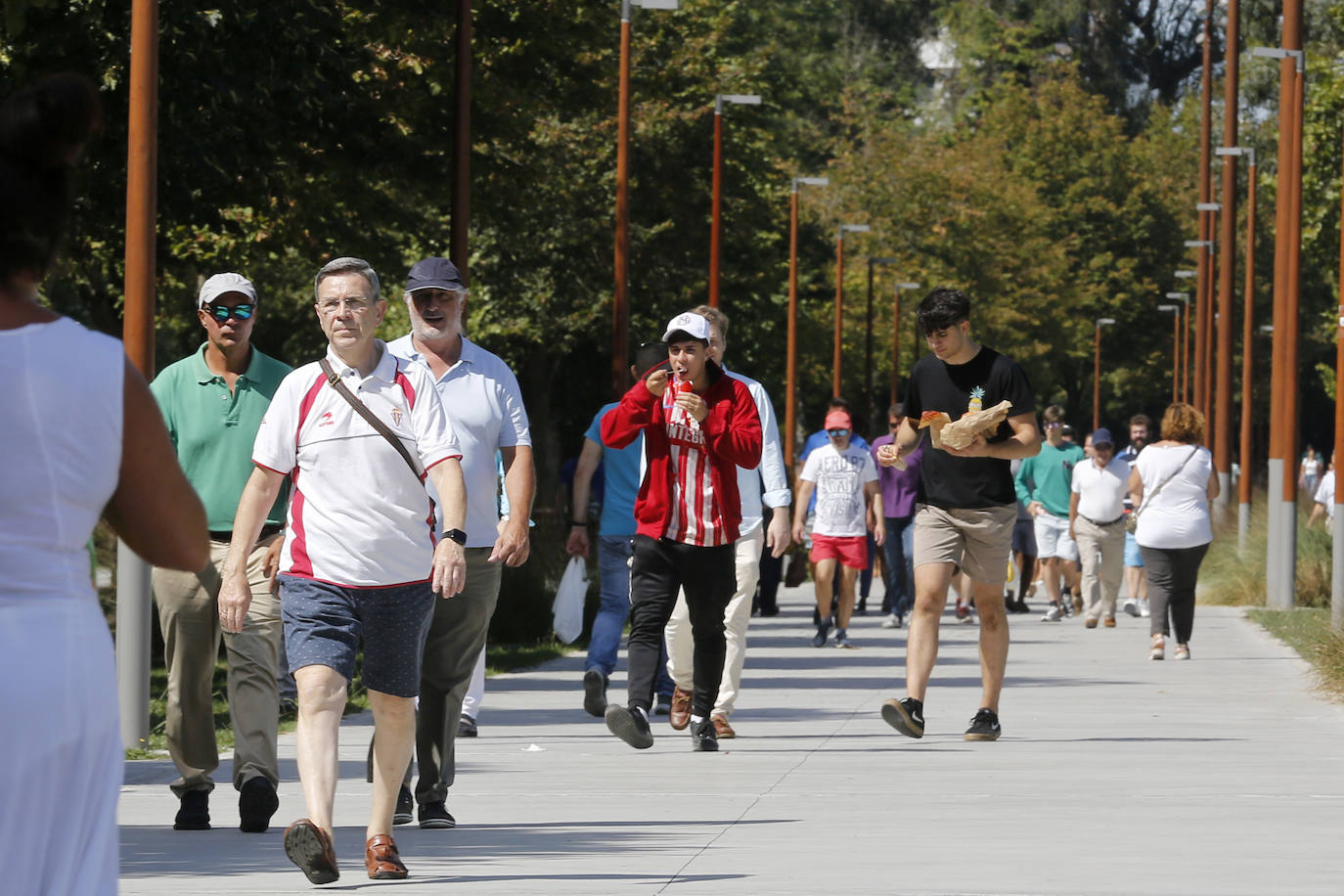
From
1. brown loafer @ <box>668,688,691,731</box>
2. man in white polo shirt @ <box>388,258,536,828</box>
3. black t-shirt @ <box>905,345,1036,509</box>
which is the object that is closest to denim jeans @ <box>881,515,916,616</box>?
brown loafer @ <box>668,688,691,731</box>

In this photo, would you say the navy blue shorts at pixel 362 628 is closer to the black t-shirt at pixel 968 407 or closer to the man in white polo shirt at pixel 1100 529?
the black t-shirt at pixel 968 407

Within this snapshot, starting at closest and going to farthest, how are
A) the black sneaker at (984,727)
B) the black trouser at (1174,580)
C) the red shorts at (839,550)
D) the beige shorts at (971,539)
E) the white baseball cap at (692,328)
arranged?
1. the white baseball cap at (692,328)
2. the beige shorts at (971,539)
3. the black sneaker at (984,727)
4. the black trouser at (1174,580)
5. the red shorts at (839,550)

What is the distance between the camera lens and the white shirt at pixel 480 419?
8.81 meters

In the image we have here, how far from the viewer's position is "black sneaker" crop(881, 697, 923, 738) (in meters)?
11.2

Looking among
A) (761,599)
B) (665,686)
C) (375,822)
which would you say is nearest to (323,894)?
(375,822)

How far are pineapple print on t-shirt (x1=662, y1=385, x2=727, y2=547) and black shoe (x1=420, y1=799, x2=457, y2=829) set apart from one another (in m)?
2.46

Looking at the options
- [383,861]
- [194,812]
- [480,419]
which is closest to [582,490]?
[480,419]

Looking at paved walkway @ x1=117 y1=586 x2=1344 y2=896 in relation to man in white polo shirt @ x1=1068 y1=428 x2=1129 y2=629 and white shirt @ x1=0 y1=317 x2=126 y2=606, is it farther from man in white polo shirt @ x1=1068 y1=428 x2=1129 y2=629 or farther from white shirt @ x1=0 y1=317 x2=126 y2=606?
man in white polo shirt @ x1=1068 y1=428 x2=1129 y2=629

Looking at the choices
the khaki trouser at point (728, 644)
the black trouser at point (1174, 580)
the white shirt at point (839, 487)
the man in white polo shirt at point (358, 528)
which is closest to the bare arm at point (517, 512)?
the man in white polo shirt at point (358, 528)

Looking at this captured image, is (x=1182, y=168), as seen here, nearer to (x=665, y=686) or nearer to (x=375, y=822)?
(x=665, y=686)

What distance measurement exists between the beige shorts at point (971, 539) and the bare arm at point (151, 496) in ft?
25.3

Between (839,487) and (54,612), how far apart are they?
1559 cm

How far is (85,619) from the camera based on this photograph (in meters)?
3.74

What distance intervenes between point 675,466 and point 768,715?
9.69 feet
